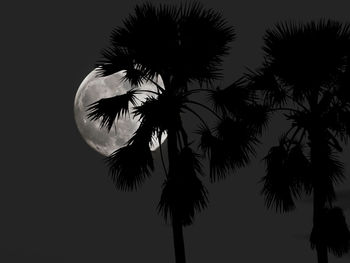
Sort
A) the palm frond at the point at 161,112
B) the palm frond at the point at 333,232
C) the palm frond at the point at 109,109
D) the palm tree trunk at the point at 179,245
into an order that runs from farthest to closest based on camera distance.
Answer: the palm frond at the point at 109,109 → the palm tree trunk at the point at 179,245 → the palm frond at the point at 161,112 → the palm frond at the point at 333,232

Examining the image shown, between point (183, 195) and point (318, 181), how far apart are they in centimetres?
411

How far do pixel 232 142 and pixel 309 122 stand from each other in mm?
2397

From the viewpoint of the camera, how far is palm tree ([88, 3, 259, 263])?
22.8 m

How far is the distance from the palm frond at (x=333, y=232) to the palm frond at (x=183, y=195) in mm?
3475

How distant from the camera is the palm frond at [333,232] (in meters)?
22.4

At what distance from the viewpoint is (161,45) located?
23422 mm

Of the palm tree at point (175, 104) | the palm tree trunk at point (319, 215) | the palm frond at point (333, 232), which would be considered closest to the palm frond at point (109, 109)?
the palm tree at point (175, 104)

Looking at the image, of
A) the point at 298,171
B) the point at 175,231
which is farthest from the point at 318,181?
the point at 175,231

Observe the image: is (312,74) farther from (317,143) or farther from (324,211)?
(324,211)

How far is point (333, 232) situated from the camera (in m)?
22.5

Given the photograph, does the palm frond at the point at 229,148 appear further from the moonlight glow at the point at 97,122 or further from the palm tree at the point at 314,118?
the moonlight glow at the point at 97,122

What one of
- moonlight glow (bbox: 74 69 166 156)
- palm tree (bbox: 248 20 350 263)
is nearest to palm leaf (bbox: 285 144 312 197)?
palm tree (bbox: 248 20 350 263)

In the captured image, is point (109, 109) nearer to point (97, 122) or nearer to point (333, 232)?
point (333, 232)

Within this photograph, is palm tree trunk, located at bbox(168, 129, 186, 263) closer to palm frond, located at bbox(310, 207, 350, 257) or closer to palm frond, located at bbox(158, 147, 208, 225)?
palm frond, located at bbox(158, 147, 208, 225)
